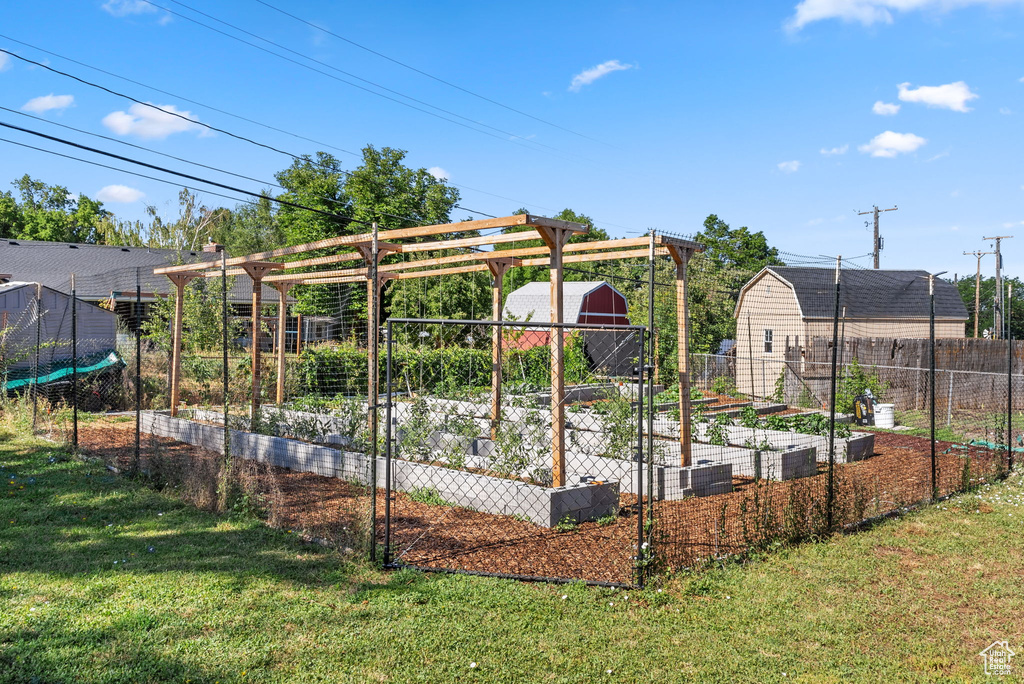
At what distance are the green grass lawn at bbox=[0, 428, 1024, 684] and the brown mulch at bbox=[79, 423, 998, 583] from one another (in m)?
0.26

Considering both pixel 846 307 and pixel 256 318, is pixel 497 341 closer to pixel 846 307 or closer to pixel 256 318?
pixel 256 318

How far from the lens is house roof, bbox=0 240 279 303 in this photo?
23250 mm

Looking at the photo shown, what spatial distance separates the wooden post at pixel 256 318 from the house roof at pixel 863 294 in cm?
1857

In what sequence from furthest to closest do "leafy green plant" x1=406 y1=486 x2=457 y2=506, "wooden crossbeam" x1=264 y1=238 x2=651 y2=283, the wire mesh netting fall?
1. "wooden crossbeam" x1=264 y1=238 x2=651 y2=283
2. "leafy green plant" x1=406 y1=486 x2=457 y2=506
3. the wire mesh netting

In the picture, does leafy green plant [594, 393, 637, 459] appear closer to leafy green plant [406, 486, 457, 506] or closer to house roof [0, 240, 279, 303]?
leafy green plant [406, 486, 457, 506]

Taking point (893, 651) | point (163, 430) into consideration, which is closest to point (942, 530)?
point (893, 651)

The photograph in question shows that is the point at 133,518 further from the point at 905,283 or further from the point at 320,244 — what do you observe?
the point at 905,283

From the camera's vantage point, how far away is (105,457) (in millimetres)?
8266

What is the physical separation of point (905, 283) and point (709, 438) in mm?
20903

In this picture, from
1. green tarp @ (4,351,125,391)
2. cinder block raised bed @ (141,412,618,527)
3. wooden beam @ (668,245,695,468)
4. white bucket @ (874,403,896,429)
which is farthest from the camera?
white bucket @ (874,403,896,429)

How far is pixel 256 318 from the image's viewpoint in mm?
9039

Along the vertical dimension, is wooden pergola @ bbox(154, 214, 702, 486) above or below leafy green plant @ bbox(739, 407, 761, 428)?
above

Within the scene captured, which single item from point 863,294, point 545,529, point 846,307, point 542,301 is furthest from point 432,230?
point 863,294

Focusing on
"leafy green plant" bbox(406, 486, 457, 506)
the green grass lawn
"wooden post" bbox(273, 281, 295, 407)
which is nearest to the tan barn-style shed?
"wooden post" bbox(273, 281, 295, 407)
